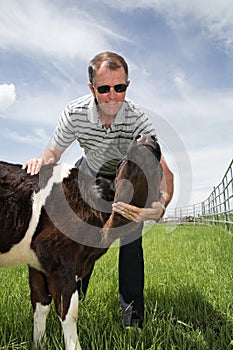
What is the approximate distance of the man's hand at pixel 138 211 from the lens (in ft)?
8.94

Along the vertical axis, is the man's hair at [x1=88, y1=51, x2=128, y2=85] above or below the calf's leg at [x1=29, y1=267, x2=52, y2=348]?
above

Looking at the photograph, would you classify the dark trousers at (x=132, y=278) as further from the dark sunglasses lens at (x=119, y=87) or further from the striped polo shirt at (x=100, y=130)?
the dark sunglasses lens at (x=119, y=87)

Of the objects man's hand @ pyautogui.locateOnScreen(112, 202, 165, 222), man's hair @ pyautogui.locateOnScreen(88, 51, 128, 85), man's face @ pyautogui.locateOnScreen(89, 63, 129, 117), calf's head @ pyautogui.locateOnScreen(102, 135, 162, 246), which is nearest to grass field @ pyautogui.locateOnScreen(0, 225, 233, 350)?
man's hand @ pyautogui.locateOnScreen(112, 202, 165, 222)

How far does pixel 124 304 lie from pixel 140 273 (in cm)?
29

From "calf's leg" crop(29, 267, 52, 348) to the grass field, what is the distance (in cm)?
10

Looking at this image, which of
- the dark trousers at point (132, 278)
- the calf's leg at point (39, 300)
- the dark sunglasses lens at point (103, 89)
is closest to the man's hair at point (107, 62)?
the dark sunglasses lens at point (103, 89)

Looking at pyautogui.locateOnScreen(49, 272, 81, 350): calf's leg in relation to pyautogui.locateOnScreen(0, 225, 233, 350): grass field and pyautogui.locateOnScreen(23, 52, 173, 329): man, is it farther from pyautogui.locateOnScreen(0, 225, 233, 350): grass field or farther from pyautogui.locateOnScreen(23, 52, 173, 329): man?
pyautogui.locateOnScreen(23, 52, 173, 329): man

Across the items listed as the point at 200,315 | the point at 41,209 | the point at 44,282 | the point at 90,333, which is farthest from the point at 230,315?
the point at 41,209

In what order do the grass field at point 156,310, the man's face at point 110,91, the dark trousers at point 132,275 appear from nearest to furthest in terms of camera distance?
the grass field at point 156,310 → the man's face at point 110,91 → the dark trousers at point 132,275

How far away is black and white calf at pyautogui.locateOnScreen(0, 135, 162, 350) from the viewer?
276 centimetres

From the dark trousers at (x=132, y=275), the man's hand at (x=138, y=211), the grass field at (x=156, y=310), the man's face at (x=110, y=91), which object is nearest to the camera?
the man's hand at (x=138, y=211)

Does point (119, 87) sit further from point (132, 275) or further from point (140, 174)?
point (132, 275)

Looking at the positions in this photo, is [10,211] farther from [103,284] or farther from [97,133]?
[103,284]

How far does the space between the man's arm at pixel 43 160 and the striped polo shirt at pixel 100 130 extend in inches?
2.4
